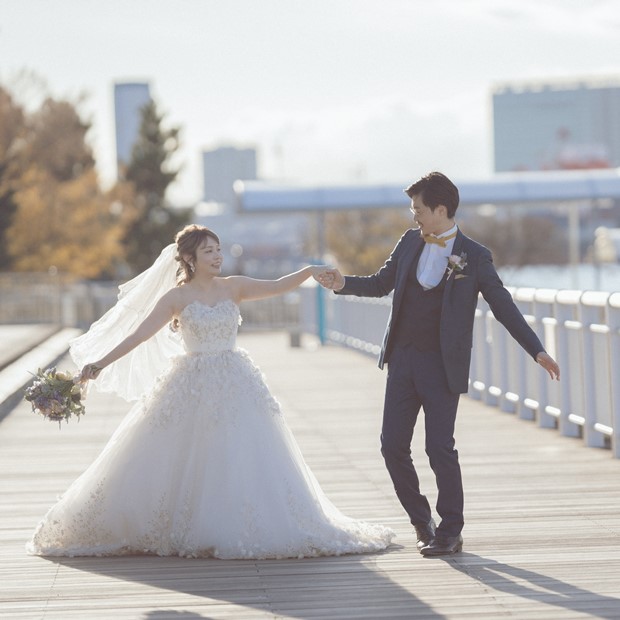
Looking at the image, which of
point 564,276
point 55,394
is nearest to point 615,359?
point 55,394

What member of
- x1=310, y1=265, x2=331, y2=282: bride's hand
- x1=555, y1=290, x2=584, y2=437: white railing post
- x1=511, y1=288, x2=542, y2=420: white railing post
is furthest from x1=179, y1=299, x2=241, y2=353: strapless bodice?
x1=511, y1=288, x2=542, y2=420: white railing post

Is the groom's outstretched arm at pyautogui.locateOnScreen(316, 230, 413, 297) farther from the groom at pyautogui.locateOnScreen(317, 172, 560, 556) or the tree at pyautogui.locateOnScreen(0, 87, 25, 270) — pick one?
the tree at pyautogui.locateOnScreen(0, 87, 25, 270)

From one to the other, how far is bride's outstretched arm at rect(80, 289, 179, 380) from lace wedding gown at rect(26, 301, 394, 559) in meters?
0.13

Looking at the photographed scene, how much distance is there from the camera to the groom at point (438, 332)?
772 cm

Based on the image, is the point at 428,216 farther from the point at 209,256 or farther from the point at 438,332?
the point at 209,256

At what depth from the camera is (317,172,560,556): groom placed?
772cm

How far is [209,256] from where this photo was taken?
329 inches

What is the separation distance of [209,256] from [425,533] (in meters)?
1.88

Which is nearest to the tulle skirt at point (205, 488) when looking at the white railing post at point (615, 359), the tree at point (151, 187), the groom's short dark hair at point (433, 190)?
the groom's short dark hair at point (433, 190)

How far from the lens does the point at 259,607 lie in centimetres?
658

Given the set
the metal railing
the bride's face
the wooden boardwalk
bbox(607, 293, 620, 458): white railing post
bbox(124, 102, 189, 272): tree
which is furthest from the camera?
bbox(124, 102, 189, 272): tree

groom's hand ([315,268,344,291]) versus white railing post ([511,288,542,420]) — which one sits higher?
groom's hand ([315,268,344,291])

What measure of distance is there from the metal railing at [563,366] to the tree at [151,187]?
223 ft

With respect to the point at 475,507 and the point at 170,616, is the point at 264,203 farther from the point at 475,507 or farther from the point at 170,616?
the point at 170,616
